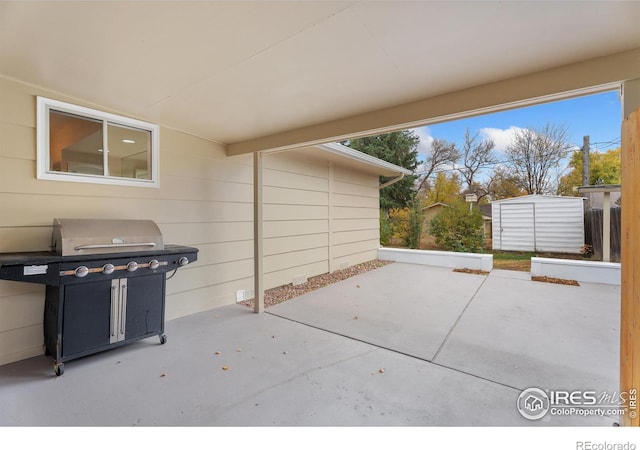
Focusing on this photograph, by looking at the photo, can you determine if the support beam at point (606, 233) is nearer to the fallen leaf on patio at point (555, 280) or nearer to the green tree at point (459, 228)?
the fallen leaf on patio at point (555, 280)

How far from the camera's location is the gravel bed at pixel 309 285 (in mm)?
4807

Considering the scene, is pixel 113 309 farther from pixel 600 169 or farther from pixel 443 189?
pixel 600 169

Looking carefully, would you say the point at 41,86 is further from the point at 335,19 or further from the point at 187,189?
the point at 335,19

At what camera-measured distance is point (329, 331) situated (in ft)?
11.4

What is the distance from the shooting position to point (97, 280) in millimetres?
2572

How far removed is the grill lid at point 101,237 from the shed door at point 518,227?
36.0 ft

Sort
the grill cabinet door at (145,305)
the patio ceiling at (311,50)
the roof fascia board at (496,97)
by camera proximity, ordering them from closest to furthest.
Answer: the patio ceiling at (311,50) → the roof fascia board at (496,97) → the grill cabinet door at (145,305)

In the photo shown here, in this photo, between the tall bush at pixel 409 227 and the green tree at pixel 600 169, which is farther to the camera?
the green tree at pixel 600 169

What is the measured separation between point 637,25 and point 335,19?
1769 millimetres

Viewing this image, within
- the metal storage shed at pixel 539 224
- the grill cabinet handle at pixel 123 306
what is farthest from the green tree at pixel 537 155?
the grill cabinet handle at pixel 123 306

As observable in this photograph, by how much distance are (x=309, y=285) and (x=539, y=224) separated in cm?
845

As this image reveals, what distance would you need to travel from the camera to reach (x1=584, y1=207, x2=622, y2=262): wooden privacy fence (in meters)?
6.95

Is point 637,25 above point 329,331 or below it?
above
